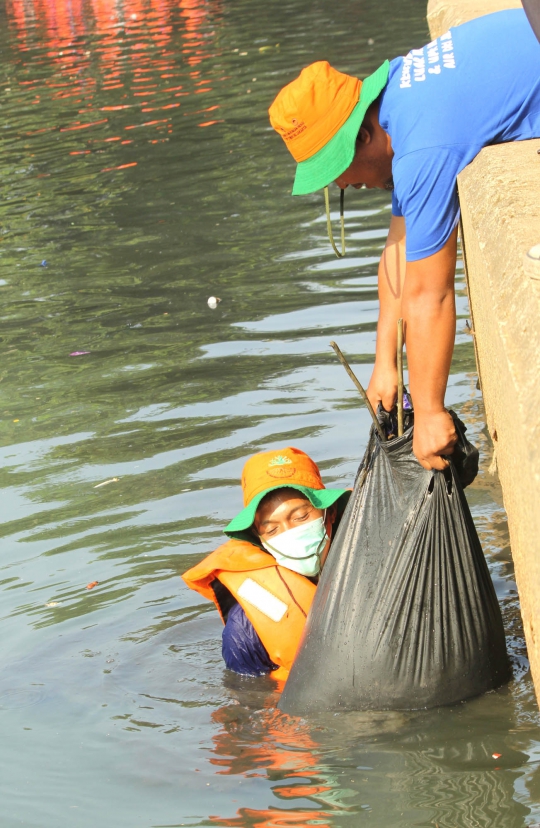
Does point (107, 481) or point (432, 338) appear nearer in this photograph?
point (432, 338)

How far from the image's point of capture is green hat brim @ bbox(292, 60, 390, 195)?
3.21 meters

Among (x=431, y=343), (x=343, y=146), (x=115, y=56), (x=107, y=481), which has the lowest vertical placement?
(x=107, y=481)

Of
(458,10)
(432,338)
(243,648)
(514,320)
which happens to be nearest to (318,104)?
(432,338)

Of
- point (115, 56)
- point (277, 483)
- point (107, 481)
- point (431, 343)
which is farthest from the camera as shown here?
point (115, 56)

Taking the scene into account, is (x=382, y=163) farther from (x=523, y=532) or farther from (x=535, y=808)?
(x=535, y=808)

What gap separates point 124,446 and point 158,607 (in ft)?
4.76

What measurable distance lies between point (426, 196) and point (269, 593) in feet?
4.76

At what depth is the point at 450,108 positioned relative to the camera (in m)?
3.15

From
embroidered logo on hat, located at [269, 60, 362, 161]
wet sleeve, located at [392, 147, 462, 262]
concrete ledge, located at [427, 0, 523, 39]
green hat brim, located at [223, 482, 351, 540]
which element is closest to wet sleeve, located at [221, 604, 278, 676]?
green hat brim, located at [223, 482, 351, 540]

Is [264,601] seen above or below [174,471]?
above

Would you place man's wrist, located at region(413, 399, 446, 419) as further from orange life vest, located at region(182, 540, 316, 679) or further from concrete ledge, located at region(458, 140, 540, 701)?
orange life vest, located at region(182, 540, 316, 679)

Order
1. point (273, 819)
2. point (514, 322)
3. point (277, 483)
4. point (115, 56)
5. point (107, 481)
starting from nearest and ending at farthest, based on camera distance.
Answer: point (514, 322) < point (273, 819) < point (277, 483) < point (107, 481) < point (115, 56)

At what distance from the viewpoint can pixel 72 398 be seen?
6.39 meters

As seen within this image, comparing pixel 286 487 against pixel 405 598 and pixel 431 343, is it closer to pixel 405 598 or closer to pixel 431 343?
pixel 405 598
